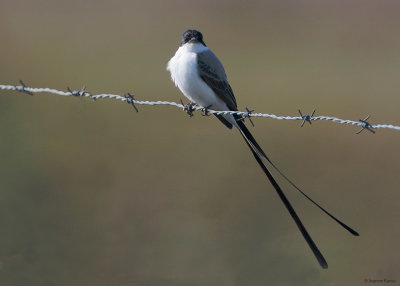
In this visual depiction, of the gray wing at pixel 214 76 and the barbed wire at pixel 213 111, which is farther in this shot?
the gray wing at pixel 214 76

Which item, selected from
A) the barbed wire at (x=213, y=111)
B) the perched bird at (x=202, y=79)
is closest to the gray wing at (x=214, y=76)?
the perched bird at (x=202, y=79)

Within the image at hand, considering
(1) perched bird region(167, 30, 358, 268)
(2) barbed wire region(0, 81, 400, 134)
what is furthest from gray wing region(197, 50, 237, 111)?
(2) barbed wire region(0, 81, 400, 134)

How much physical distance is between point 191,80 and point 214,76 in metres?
0.16

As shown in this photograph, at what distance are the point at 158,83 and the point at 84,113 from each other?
6.63 feet

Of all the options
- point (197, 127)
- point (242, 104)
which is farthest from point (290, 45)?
point (197, 127)

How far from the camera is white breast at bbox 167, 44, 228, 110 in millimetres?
4734

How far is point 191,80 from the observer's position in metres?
4.73

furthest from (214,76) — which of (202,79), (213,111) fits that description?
(213,111)

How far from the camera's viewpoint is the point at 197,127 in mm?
8984

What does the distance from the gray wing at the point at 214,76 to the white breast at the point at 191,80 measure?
0.09ft

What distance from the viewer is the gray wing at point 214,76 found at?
15.6 feet

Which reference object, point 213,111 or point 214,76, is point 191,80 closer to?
point 214,76

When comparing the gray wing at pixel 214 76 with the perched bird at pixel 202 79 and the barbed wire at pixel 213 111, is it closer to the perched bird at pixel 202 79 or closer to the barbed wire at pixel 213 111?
the perched bird at pixel 202 79

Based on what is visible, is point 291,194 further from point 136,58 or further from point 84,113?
point 136,58
